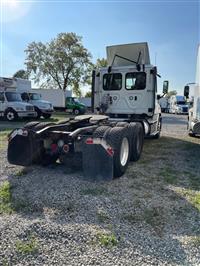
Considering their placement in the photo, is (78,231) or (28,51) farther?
(28,51)

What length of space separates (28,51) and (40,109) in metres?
25.6

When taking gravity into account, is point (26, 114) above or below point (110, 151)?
above

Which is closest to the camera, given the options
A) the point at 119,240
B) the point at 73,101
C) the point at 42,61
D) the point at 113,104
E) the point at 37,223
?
the point at 119,240

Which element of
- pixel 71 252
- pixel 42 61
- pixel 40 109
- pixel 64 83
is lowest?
pixel 71 252

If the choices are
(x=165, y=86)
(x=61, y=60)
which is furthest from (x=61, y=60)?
(x=165, y=86)

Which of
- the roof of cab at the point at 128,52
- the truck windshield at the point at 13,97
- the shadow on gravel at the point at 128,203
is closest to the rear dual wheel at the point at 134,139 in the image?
the shadow on gravel at the point at 128,203

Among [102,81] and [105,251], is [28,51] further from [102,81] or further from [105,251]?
[105,251]

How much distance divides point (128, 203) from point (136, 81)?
5.42 m

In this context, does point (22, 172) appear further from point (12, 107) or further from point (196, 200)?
point (12, 107)

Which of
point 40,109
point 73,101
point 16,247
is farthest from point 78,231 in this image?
point 73,101

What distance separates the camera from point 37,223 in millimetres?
3195

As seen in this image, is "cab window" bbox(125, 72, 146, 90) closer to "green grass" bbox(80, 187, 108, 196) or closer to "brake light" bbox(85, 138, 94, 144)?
"brake light" bbox(85, 138, 94, 144)

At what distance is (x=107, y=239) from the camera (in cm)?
284

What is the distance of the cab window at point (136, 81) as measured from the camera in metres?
8.27
